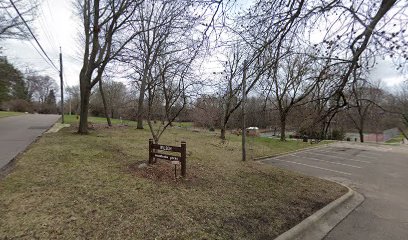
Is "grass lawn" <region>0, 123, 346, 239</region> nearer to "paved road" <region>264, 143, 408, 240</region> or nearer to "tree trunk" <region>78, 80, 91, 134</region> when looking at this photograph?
"paved road" <region>264, 143, 408, 240</region>

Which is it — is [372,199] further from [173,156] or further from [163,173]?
[163,173]

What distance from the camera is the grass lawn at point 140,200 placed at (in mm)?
3951

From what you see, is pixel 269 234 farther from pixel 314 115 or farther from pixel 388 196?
pixel 388 196

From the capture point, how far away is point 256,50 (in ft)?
16.3

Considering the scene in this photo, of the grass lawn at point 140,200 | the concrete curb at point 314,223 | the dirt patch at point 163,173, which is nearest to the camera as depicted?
the grass lawn at point 140,200

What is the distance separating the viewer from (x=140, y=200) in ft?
16.8

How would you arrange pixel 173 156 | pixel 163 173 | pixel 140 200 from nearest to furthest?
1. pixel 140 200
2. pixel 173 156
3. pixel 163 173

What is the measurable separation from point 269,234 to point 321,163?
418 inches

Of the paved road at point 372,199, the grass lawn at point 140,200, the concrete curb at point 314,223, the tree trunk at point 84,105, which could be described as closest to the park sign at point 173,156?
the grass lawn at point 140,200

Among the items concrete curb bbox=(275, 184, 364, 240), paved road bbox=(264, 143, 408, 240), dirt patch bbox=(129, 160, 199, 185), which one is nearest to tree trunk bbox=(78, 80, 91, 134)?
dirt patch bbox=(129, 160, 199, 185)

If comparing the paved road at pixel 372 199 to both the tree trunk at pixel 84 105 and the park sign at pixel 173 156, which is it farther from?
the tree trunk at pixel 84 105

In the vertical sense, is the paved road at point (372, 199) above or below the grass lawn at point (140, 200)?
below

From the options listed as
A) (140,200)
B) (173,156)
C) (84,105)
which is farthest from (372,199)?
(84,105)

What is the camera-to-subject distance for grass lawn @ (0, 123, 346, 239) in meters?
3.95
